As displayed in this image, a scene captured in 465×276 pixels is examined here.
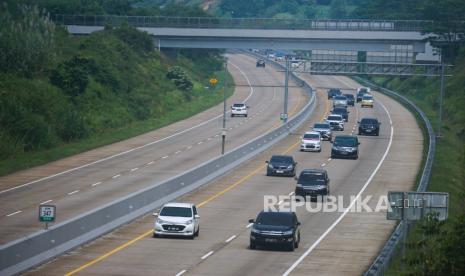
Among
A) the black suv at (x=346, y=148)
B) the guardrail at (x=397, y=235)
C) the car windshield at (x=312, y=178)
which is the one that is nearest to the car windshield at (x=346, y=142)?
the black suv at (x=346, y=148)

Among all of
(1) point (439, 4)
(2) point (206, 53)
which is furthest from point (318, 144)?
(2) point (206, 53)

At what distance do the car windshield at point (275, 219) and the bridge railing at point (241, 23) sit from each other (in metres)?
102

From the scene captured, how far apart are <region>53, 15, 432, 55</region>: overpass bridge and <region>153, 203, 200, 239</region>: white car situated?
326ft

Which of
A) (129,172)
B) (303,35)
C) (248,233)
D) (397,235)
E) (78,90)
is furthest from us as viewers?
(303,35)

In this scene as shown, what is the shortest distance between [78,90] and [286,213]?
64.9 m

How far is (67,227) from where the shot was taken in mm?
38312

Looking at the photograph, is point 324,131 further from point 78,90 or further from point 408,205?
point 408,205

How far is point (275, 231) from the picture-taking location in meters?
40.2

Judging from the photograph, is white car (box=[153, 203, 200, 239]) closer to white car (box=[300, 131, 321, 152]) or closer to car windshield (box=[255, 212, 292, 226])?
car windshield (box=[255, 212, 292, 226])

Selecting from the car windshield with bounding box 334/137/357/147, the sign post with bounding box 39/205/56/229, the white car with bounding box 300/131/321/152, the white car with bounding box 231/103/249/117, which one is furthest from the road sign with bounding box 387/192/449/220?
the white car with bounding box 231/103/249/117

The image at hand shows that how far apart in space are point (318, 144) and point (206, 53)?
3617 inches

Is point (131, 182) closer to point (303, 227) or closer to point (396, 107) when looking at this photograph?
point (303, 227)

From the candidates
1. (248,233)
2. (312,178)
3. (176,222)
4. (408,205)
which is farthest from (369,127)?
(408,205)

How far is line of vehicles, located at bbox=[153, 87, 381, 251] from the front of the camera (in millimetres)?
40375
